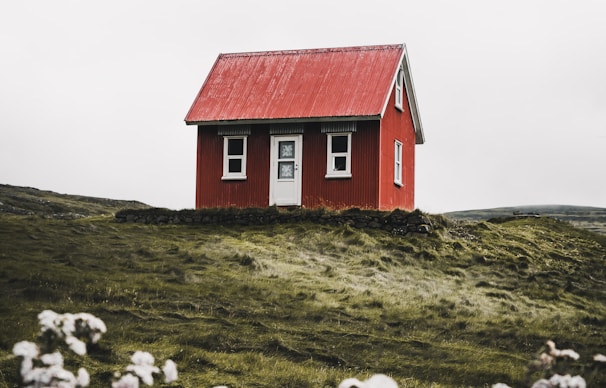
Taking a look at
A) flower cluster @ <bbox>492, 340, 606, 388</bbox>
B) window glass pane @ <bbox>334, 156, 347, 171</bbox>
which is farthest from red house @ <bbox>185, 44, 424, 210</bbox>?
flower cluster @ <bbox>492, 340, 606, 388</bbox>

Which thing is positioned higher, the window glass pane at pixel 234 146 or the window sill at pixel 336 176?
the window glass pane at pixel 234 146

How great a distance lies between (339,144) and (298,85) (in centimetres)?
375

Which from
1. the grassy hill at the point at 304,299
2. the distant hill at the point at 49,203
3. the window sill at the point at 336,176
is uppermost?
the window sill at the point at 336,176

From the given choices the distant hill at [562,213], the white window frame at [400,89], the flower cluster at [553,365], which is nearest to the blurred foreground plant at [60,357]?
the flower cluster at [553,365]

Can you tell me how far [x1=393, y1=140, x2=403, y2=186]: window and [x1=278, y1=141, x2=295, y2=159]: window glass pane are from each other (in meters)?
4.44

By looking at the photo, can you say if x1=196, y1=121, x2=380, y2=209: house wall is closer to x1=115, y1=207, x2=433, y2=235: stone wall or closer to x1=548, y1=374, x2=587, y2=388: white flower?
x1=115, y1=207, x2=433, y2=235: stone wall

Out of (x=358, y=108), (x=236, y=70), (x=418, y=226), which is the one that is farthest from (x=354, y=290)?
(x=236, y=70)

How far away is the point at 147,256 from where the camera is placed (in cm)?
2384

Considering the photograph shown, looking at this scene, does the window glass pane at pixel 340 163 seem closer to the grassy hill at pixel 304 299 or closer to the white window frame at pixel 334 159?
the white window frame at pixel 334 159

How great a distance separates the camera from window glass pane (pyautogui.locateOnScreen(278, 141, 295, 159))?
33.4 m

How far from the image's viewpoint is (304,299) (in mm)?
20203

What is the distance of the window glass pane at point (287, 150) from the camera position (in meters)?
33.4

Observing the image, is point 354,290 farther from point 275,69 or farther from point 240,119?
point 275,69

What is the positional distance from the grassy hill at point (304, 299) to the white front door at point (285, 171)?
7.96 feet
